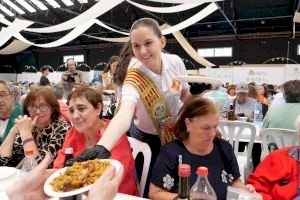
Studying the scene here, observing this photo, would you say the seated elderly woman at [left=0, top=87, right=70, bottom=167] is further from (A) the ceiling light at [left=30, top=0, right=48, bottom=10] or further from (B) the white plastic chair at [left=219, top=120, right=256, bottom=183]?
(A) the ceiling light at [left=30, top=0, right=48, bottom=10]

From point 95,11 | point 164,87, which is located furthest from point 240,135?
point 95,11

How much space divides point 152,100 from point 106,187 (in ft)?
3.30

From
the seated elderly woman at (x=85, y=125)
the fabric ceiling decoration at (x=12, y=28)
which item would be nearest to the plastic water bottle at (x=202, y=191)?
the seated elderly woman at (x=85, y=125)

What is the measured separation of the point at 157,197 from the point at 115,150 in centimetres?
34

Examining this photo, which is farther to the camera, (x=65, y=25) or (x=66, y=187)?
(x=65, y=25)

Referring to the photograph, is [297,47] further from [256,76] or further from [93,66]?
[93,66]

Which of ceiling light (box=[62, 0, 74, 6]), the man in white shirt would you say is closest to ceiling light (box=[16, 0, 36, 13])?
ceiling light (box=[62, 0, 74, 6])

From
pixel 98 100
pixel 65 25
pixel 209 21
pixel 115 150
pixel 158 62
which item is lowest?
pixel 115 150

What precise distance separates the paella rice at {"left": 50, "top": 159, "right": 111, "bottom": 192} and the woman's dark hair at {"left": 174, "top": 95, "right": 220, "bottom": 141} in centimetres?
73

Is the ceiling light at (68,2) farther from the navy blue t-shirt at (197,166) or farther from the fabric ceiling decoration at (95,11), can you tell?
the navy blue t-shirt at (197,166)

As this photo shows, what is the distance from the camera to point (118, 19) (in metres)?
13.7

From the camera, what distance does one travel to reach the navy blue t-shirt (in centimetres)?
157

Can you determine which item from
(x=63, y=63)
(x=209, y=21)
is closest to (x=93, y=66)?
(x=63, y=63)

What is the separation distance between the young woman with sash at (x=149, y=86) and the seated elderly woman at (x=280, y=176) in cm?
56
